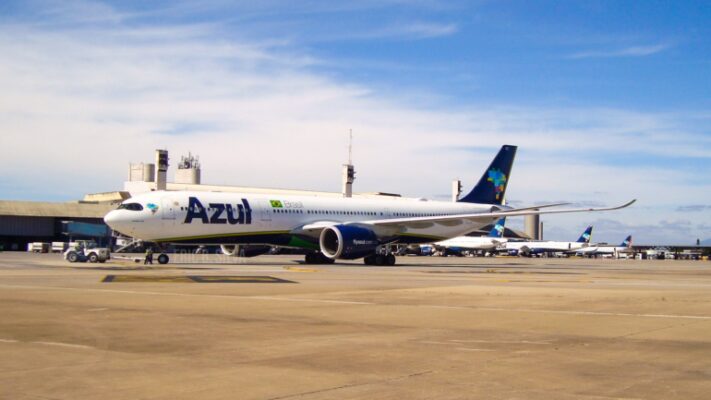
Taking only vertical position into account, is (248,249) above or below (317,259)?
above

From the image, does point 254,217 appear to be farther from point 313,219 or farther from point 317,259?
point 317,259

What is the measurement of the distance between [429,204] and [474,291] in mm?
32600

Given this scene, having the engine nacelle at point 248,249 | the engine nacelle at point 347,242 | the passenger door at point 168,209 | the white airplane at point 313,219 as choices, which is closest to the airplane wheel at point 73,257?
the white airplane at point 313,219

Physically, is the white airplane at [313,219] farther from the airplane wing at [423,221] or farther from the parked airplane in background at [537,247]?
the parked airplane in background at [537,247]

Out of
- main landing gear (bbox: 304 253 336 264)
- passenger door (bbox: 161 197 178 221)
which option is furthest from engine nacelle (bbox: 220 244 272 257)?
passenger door (bbox: 161 197 178 221)

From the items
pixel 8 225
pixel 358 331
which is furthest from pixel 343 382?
pixel 8 225

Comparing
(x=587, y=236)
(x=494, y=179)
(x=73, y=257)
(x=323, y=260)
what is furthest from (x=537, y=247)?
(x=73, y=257)

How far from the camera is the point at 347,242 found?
45219 mm

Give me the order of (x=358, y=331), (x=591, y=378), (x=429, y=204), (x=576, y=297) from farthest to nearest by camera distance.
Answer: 1. (x=429, y=204)
2. (x=576, y=297)
3. (x=358, y=331)
4. (x=591, y=378)

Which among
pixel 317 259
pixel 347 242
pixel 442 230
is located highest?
pixel 442 230

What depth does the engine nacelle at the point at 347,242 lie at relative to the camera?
4522cm

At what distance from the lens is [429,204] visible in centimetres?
5519

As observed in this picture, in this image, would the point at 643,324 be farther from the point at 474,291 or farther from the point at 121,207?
the point at 121,207

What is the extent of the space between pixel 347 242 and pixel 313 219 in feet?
12.6
